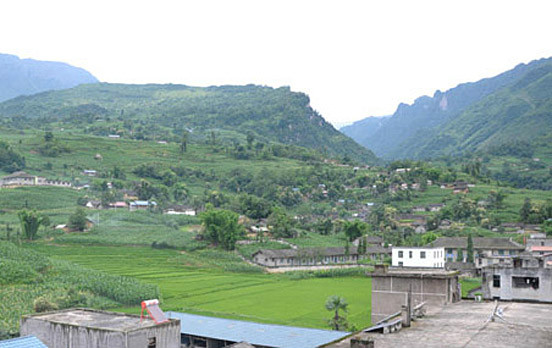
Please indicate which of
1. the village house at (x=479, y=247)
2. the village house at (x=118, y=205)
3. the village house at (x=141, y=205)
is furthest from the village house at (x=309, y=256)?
the village house at (x=118, y=205)

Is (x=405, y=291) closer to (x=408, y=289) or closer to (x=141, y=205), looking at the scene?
(x=408, y=289)

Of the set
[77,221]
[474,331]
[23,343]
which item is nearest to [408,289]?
[474,331]

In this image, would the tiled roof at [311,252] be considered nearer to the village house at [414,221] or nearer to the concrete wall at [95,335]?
the village house at [414,221]

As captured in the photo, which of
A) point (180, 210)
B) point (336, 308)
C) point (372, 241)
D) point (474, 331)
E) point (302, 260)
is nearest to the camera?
point (474, 331)

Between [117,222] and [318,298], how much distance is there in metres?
47.2

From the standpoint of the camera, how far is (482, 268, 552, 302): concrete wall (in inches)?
1161

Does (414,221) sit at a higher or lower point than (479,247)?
higher

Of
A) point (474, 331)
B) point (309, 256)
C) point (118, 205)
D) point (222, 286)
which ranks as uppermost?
point (118, 205)

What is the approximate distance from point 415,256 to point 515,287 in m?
29.5

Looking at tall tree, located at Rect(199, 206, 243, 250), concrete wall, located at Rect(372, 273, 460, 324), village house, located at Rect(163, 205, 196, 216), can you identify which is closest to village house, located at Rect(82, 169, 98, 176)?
village house, located at Rect(163, 205, 196, 216)

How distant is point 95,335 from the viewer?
1830cm

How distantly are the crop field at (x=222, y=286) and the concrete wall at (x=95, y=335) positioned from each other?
73.0ft

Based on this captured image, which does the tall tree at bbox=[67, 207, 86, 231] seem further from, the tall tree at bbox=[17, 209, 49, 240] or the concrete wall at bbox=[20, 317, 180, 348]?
the concrete wall at bbox=[20, 317, 180, 348]

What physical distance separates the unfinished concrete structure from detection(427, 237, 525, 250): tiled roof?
51.2 metres
